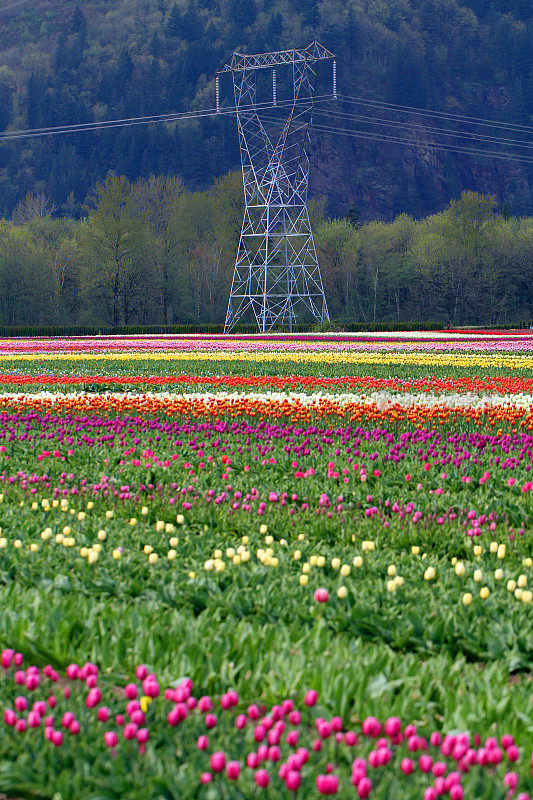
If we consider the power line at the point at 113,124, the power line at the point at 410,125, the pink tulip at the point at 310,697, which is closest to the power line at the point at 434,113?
the power line at the point at 410,125

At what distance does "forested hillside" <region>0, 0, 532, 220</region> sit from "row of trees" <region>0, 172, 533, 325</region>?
48.0m

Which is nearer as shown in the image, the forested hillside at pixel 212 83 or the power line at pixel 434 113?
the forested hillside at pixel 212 83

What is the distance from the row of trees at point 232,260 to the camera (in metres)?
73.9

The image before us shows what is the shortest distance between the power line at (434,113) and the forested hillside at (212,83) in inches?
75.7

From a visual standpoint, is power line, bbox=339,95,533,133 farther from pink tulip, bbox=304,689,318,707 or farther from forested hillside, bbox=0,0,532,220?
pink tulip, bbox=304,689,318,707

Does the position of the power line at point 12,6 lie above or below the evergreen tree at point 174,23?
above

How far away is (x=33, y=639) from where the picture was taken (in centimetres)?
468

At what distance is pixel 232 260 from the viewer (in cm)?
8325

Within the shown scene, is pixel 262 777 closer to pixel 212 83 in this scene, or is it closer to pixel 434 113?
pixel 212 83

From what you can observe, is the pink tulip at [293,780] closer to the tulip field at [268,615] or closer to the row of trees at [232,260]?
Answer: the tulip field at [268,615]

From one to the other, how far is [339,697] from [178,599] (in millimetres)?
1755

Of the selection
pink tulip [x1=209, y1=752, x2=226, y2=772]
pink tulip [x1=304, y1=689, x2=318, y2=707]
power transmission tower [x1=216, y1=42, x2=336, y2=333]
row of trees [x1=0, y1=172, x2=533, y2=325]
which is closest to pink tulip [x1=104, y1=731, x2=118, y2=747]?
pink tulip [x1=209, y1=752, x2=226, y2=772]

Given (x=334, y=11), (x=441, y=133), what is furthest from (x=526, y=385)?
(x=334, y=11)

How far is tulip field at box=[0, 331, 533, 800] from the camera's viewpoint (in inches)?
138
